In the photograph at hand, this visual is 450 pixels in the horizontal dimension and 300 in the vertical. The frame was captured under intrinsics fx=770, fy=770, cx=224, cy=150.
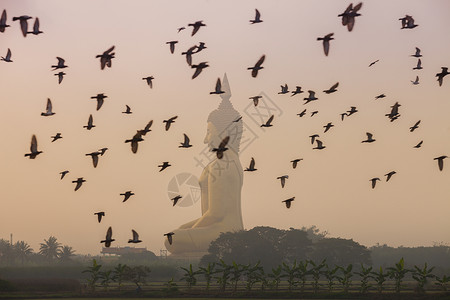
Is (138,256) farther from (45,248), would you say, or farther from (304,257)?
(304,257)

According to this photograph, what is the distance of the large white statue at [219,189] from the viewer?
5226 inches

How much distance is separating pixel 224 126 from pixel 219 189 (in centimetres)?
1126

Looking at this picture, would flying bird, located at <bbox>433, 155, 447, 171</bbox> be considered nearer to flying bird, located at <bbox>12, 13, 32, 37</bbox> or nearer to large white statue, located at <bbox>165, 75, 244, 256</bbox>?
flying bird, located at <bbox>12, 13, 32, 37</bbox>

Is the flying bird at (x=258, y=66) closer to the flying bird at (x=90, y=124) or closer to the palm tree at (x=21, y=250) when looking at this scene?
the flying bird at (x=90, y=124)

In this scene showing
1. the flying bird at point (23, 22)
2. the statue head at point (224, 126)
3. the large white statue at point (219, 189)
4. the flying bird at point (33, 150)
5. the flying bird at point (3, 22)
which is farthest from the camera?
the statue head at point (224, 126)

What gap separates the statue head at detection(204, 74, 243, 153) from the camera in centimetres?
13450

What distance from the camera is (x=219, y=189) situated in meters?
137

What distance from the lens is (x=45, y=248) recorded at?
170m

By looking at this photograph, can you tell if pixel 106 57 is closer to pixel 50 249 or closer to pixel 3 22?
pixel 3 22

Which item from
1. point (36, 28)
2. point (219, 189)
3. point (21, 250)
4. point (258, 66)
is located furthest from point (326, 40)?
point (21, 250)

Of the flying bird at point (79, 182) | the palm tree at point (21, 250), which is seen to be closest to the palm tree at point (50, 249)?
the palm tree at point (21, 250)

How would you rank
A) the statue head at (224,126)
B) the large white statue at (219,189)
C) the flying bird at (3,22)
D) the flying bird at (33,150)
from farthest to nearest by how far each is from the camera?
the statue head at (224,126), the large white statue at (219,189), the flying bird at (33,150), the flying bird at (3,22)

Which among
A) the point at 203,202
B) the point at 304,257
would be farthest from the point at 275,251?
the point at 203,202

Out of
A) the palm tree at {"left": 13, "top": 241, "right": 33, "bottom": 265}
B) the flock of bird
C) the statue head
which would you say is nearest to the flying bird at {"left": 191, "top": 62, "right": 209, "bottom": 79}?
the flock of bird
